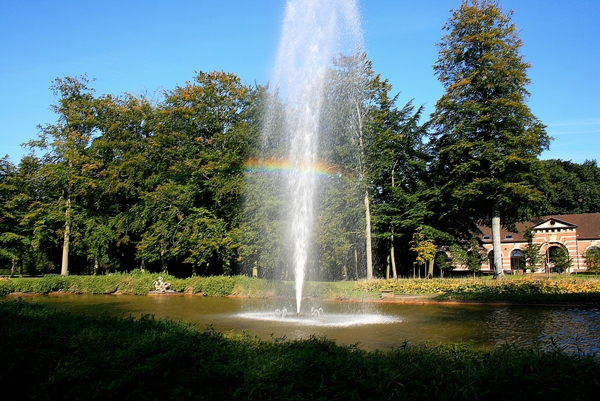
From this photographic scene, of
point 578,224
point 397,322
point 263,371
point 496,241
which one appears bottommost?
point 397,322

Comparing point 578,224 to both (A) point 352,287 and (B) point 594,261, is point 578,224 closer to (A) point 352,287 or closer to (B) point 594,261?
(B) point 594,261

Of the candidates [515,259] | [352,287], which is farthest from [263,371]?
[515,259]

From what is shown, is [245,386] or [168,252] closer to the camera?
[245,386]

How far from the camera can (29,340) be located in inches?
248

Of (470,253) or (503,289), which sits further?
(470,253)

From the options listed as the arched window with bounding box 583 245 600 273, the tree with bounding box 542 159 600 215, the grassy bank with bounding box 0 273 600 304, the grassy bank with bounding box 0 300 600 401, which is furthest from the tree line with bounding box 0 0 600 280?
the tree with bounding box 542 159 600 215

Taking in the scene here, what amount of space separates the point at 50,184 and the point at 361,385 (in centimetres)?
3988

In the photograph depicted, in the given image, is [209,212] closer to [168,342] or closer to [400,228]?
[400,228]

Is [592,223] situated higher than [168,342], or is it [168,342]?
[592,223]

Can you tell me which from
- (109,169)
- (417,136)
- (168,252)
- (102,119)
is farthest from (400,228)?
(102,119)

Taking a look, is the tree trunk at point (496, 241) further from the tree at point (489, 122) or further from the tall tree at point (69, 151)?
the tall tree at point (69, 151)

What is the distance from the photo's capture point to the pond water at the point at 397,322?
11.8 m

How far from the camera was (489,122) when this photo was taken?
3042cm

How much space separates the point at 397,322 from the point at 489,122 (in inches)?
807
